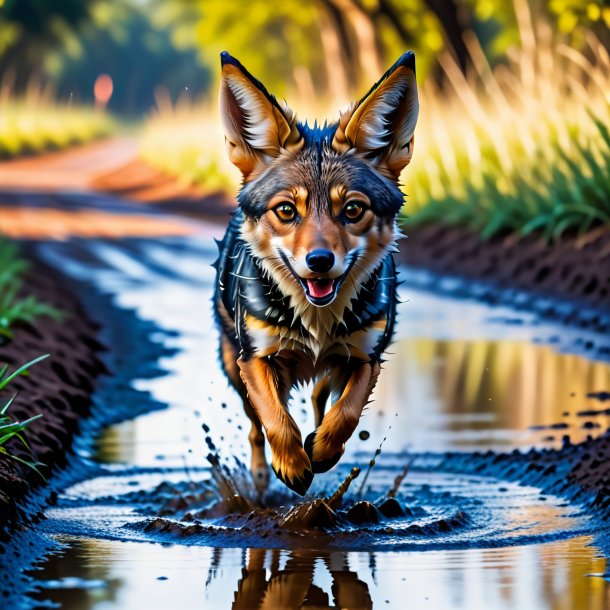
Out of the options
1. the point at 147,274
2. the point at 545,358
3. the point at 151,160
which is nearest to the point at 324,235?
the point at 545,358

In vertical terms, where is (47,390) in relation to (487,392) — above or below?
below

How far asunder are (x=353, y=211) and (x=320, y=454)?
102cm

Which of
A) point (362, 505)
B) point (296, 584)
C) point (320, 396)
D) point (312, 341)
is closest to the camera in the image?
point (296, 584)

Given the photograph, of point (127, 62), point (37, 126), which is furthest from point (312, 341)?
point (127, 62)

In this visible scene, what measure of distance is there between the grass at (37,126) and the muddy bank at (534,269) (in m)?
31.7

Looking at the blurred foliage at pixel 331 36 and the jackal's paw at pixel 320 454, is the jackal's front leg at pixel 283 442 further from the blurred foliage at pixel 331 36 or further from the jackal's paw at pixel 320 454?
the blurred foliage at pixel 331 36

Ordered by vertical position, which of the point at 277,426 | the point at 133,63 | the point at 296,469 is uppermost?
the point at 133,63

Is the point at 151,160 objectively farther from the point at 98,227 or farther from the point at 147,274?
the point at 147,274

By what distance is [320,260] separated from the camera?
18.8 ft

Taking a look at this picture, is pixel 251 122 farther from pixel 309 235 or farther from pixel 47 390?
pixel 47 390

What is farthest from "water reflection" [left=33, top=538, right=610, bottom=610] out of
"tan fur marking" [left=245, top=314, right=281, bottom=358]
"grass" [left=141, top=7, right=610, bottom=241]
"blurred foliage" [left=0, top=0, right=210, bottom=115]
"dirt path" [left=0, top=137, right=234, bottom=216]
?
"blurred foliage" [left=0, top=0, right=210, bottom=115]

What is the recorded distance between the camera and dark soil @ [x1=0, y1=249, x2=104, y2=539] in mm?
6344

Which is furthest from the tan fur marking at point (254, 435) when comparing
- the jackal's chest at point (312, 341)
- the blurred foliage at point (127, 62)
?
the blurred foliage at point (127, 62)

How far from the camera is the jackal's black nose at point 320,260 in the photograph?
573 cm
